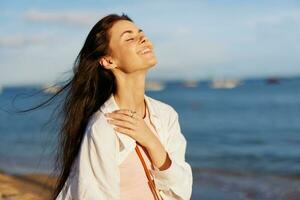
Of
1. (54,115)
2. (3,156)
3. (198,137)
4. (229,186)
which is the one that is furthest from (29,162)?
(54,115)

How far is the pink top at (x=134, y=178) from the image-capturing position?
267cm

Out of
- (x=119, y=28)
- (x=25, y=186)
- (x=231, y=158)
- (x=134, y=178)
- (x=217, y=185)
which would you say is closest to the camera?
(x=134, y=178)

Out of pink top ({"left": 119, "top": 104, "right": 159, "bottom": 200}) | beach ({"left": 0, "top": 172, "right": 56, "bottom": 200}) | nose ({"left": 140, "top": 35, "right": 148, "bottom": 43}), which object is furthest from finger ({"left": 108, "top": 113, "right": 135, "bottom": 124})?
beach ({"left": 0, "top": 172, "right": 56, "bottom": 200})

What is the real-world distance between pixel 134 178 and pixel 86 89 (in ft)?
1.59

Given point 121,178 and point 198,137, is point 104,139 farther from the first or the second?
point 198,137

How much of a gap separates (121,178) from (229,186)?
7.47 meters

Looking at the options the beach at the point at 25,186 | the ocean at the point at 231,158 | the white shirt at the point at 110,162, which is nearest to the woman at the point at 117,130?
the white shirt at the point at 110,162

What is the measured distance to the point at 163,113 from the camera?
9.31ft

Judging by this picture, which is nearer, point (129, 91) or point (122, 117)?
point (122, 117)

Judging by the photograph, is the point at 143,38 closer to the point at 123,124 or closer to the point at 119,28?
the point at 119,28

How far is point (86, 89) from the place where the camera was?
2854 millimetres

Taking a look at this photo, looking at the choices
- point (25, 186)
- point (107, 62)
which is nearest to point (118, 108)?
point (107, 62)

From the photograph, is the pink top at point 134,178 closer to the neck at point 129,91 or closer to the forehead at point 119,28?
the neck at point 129,91

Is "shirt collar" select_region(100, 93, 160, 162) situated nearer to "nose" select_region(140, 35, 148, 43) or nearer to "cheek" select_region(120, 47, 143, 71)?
"cheek" select_region(120, 47, 143, 71)
